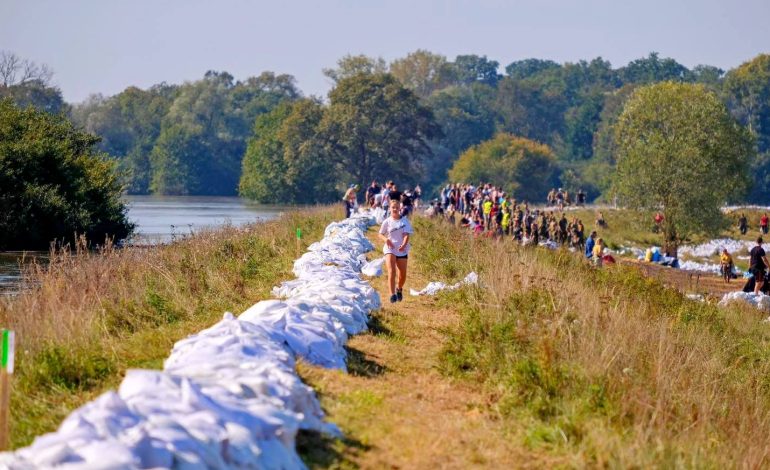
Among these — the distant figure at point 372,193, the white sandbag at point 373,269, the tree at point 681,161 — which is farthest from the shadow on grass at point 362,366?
the tree at point 681,161

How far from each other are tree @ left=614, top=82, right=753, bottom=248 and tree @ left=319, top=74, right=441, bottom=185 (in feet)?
94.5

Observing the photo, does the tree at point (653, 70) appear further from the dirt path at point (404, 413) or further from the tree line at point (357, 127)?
the dirt path at point (404, 413)

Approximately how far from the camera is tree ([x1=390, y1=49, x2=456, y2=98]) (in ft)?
541

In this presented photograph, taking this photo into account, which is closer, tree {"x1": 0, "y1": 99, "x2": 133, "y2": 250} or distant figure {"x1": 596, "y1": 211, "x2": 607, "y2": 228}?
tree {"x1": 0, "y1": 99, "x2": 133, "y2": 250}

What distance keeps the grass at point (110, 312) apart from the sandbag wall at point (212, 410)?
1.10 meters

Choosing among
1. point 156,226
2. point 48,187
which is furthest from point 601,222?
point 48,187

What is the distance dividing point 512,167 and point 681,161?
50.0 m

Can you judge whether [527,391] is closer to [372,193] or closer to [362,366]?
[362,366]

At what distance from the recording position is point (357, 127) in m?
87.1

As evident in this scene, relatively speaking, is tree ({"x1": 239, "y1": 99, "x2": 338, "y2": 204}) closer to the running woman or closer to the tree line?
the tree line

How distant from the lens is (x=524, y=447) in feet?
29.5

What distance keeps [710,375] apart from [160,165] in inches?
4182

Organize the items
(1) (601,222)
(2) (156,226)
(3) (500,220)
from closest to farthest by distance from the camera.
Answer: (3) (500,220), (2) (156,226), (1) (601,222)

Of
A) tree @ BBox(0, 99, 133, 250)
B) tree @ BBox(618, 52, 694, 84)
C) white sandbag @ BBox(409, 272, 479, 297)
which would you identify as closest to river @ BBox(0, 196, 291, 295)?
tree @ BBox(0, 99, 133, 250)
